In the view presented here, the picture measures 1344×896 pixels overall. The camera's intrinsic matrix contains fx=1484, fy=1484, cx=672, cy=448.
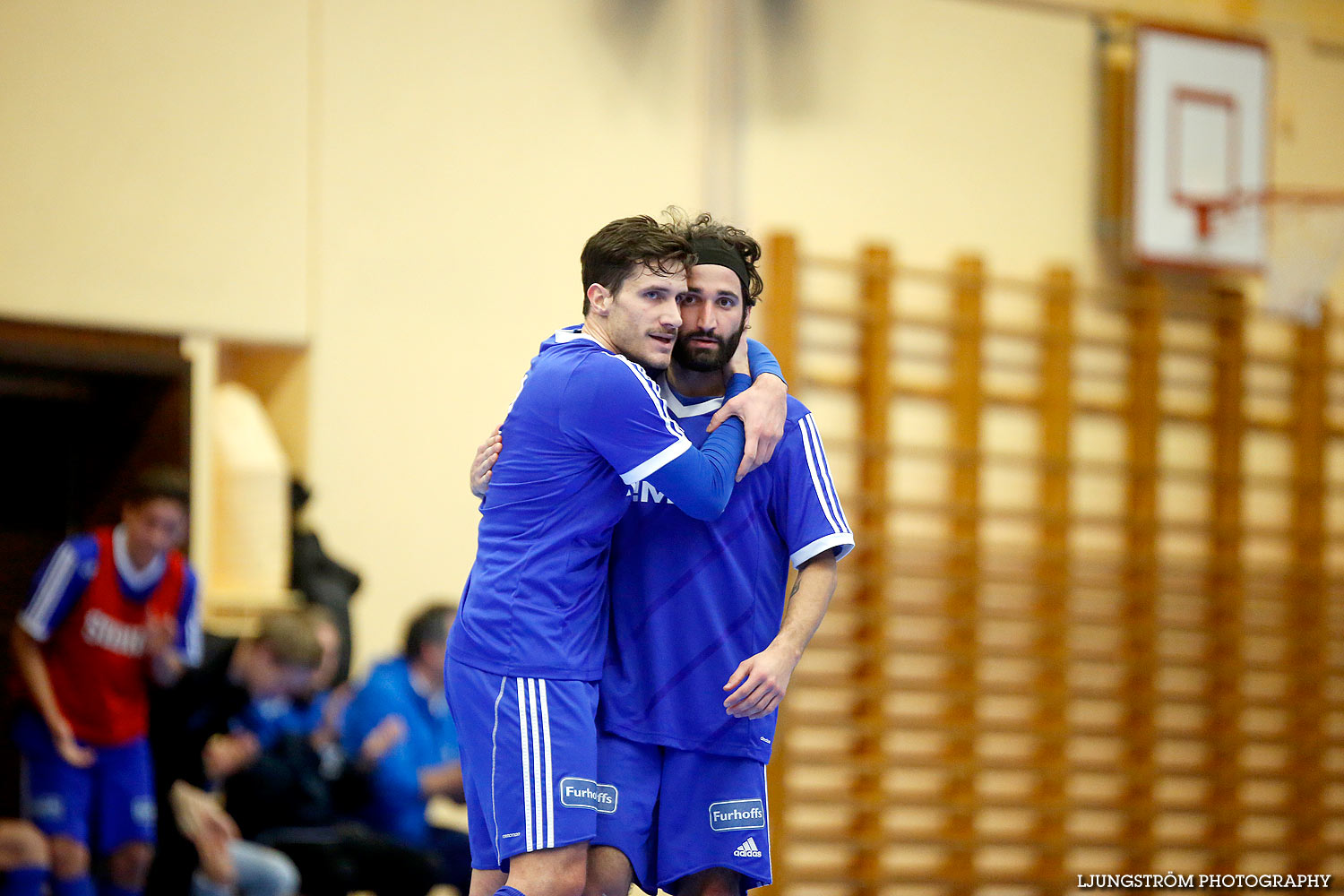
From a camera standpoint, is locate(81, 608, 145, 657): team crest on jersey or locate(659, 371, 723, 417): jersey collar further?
locate(81, 608, 145, 657): team crest on jersey

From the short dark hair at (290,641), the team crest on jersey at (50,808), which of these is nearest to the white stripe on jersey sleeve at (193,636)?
the short dark hair at (290,641)

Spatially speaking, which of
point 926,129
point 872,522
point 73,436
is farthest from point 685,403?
point 926,129

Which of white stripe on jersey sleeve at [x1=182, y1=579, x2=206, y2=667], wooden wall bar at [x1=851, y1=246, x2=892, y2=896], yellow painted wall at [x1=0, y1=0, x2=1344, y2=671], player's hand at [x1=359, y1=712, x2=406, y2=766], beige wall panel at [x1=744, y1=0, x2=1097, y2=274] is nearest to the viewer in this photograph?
white stripe on jersey sleeve at [x1=182, y1=579, x2=206, y2=667]

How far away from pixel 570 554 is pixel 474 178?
13.9ft

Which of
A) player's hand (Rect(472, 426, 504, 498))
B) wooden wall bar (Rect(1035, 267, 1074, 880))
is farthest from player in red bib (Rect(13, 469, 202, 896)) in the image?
wooden wall bar (Rect(1035, 267, 1074, 880))

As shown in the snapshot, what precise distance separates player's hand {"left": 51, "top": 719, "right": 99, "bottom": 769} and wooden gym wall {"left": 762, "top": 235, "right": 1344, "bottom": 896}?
3.05 m

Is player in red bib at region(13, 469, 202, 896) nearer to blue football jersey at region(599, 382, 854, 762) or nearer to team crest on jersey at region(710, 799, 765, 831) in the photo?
blue football jersey at region(599, 382, 854, 762)

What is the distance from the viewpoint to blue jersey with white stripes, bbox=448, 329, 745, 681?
2.63 m

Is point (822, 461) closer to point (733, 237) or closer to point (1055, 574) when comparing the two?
point (733, 237)


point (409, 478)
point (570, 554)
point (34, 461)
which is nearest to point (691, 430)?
point (570, 554)

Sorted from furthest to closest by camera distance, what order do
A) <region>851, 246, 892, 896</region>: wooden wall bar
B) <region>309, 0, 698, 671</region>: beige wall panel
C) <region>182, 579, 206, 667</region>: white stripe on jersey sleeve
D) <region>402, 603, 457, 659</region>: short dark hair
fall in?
1. <region>851, 246, 892, 896</region>: wooden wall bar
2. <region>309, 0, 698, 671</region>: beige wall panel
3. <region>402, 603, 457, 659</region>: short dark hair
4. <region>182, 579, 206, 667</region>: white stripe on jersey sleeve

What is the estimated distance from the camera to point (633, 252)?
107 inches

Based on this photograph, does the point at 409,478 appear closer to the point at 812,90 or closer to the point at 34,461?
the point at 34,461

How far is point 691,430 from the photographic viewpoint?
113 inches
